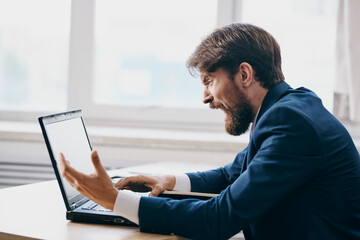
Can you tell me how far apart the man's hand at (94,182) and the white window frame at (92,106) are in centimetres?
156

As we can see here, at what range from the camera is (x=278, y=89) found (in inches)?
46.5

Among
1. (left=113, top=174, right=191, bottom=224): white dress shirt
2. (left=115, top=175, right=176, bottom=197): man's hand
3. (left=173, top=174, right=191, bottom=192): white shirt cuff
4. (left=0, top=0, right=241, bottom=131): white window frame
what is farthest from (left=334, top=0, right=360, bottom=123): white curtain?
(left=113, top=174, right=191, bottom=224): white dress shirt

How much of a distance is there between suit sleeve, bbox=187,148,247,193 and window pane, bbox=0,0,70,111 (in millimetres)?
1403

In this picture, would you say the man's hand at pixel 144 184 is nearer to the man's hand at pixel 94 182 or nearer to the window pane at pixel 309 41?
the man's hand at pixel 94 182

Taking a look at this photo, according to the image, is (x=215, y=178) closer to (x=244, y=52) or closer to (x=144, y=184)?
(x=144, y=184)

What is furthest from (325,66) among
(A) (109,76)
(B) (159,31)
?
(A) (109,76)

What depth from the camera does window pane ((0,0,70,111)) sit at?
101 inches

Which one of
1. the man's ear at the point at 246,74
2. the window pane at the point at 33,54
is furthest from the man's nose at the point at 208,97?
the window pane at the point at 33,54

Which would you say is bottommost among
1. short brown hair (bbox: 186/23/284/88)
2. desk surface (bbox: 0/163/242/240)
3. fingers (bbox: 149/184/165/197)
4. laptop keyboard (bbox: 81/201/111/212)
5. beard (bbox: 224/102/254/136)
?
desk surface (bbox: 0/163/242/240)

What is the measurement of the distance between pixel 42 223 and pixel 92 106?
5.17 ft

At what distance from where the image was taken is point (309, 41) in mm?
2377

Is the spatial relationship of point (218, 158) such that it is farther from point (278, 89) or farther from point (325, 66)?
point (278, 89)

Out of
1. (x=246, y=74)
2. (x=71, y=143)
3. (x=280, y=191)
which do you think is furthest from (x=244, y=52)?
(x=71, y=143)

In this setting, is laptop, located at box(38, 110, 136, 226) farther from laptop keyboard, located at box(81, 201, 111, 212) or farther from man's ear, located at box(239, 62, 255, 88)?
man's ear, located at box(239, 62, 255, 88)
